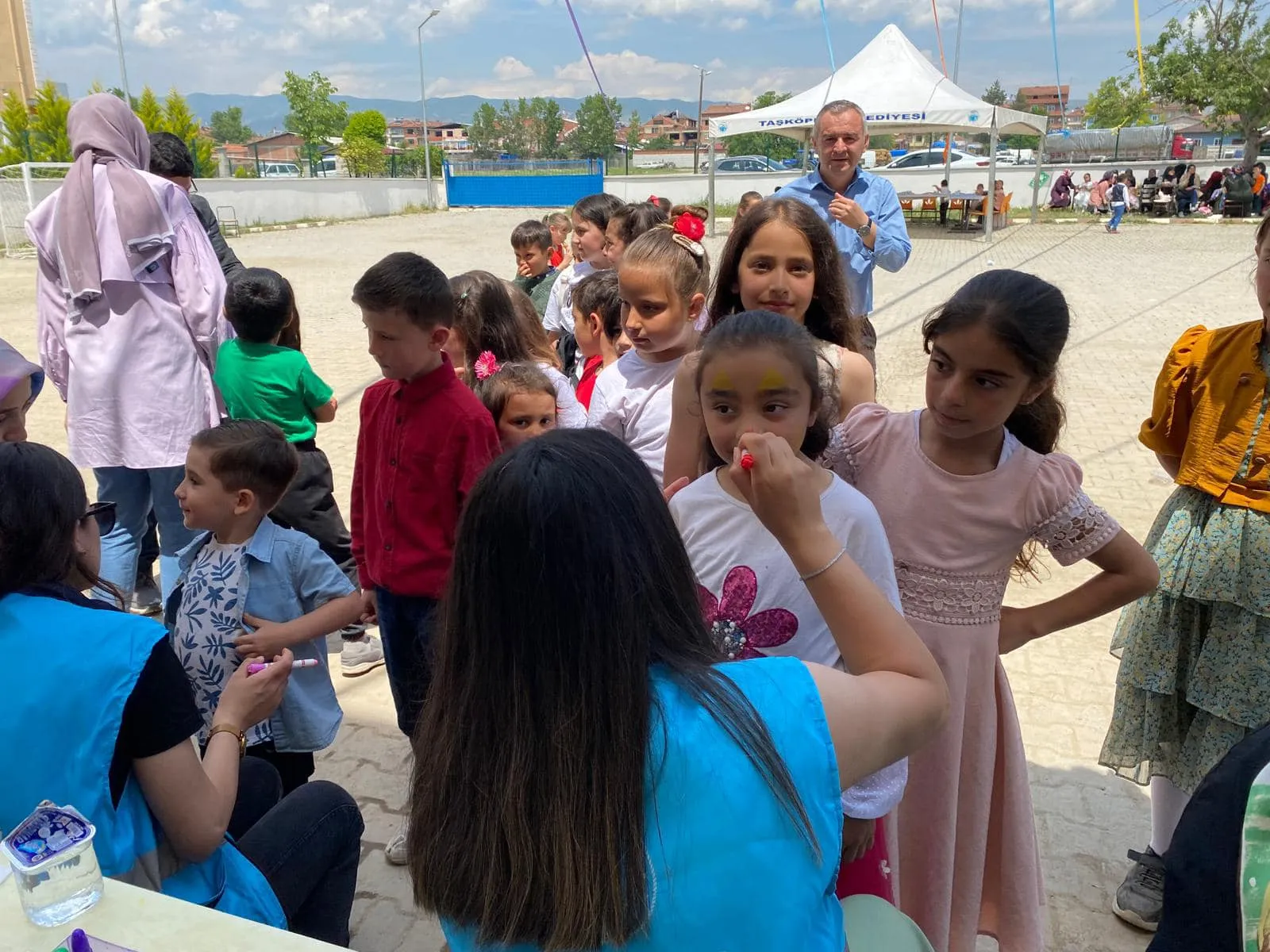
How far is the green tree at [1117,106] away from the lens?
3907 cm

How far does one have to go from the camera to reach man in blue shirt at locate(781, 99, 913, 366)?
4.64 meters

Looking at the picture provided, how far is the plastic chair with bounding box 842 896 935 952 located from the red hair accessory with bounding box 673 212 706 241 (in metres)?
2.15

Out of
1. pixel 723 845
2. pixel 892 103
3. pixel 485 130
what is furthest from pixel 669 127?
pixel 723 845

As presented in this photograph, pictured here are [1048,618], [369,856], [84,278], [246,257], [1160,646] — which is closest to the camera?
[1048,618]

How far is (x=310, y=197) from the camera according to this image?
1184 inches

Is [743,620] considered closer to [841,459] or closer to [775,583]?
[775,583]

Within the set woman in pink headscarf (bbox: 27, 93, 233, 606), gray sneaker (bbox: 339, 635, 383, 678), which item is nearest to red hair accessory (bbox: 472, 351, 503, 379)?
woman in pink headscarf (bbox: 27, 93, 233, 606)

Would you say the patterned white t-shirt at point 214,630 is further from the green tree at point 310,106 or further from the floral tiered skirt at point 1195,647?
the green tree at point 310,106

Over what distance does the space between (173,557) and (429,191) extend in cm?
3527

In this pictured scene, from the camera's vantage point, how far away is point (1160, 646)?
2.20m

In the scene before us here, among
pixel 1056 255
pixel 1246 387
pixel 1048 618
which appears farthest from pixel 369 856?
pixel 1056 255

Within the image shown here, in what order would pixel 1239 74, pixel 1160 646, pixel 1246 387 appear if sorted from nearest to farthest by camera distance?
1. pixel 1246 387
2. pixel 1160 646
3. pixel 1239 74

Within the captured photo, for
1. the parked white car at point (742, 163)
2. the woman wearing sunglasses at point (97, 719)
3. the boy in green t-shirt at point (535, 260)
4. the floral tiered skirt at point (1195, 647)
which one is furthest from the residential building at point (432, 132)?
the woman wearing sunglasses at point (97, 719)

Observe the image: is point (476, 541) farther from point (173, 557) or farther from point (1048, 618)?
point (173, 557)
